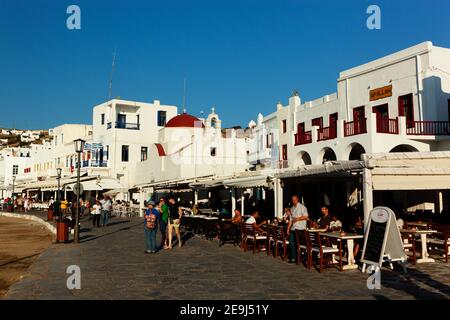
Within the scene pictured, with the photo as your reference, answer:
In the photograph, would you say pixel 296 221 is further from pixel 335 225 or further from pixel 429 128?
pixel 429 128

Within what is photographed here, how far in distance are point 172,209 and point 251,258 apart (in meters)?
3.53

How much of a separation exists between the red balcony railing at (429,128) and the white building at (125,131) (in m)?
29.3

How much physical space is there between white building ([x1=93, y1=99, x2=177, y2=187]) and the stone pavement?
1294 inches

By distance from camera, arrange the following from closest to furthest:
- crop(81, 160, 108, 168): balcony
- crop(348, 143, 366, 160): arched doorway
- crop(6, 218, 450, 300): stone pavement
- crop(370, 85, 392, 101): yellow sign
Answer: crop(6, 218, 450, 300): stone pavement, crop(348, 143, 366, 160): arched doorway, crop(370, 85, 392, 101): yellow sign, crop(81, 160, 108, 168): balcony

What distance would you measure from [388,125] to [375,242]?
35.5ft

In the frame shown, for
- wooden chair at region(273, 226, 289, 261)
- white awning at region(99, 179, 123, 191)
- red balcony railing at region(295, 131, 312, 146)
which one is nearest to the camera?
wooden chair at region(273, 226, 289, 261)

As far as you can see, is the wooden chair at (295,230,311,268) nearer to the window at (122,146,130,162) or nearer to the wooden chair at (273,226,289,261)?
the wooden chair at (273,226,289,261)

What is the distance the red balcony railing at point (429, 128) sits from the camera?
18.2 meters

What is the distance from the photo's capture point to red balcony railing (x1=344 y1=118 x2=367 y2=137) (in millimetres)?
18283

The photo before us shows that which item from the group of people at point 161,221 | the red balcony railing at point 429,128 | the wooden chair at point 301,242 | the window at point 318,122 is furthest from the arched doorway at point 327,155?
the wooden chair at point 301,242

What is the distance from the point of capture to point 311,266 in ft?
32.5

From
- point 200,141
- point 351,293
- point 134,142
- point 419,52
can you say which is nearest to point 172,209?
point 351,293
